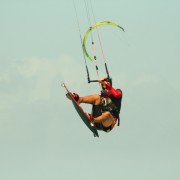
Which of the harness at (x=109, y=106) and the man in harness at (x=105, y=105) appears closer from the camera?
the man in harness at (x=105, y=105)

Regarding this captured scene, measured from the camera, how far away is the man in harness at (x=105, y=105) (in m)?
15.5

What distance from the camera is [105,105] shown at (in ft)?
52.2

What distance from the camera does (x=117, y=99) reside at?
16.0 metres

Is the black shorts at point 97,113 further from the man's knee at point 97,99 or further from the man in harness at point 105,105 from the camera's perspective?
the man's knee at point 97,99

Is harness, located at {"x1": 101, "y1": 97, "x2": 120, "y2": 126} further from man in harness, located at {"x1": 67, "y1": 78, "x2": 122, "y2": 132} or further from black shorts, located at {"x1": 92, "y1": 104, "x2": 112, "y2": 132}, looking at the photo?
black shorts, located at {"x1": 92, "y1": 104, "x2": 112, "y2": 132}

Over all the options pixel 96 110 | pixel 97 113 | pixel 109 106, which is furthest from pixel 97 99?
Answer: pixel 109 106

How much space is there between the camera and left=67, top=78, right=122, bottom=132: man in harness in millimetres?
15516

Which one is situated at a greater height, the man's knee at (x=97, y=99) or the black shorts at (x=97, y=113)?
the man's knee at (x=97, y=99)

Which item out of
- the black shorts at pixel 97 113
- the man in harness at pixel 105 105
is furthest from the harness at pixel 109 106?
the black shorts at pixel 97 113

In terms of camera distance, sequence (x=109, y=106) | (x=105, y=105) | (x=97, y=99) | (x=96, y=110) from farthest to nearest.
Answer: (x=109, y=106), (x=105, y=105), (x=96, y=110), (x=97, y=99)

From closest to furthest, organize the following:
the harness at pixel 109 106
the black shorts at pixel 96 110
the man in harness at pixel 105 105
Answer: the man in harness at pixel 105 105
the black shorts at pixel 96 110
the harness at pixel 109 106

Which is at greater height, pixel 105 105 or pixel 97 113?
pixel 105 105

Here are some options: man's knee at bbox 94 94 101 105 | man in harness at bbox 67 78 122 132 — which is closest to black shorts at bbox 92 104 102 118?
man in harness at bbox 67 78 122 132

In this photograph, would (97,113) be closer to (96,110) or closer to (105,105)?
(96,110)
